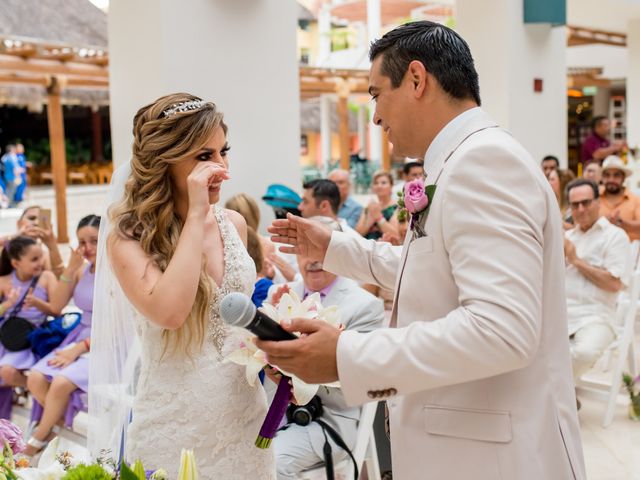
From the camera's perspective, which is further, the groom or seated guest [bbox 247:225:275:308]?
seated guest [bbox 247:225:275:308]

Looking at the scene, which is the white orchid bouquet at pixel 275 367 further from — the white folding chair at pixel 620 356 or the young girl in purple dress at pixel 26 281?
the white folding chair at pixel 620 356

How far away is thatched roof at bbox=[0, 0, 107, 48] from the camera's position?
13.5 metres

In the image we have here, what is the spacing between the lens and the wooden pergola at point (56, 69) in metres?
11.5

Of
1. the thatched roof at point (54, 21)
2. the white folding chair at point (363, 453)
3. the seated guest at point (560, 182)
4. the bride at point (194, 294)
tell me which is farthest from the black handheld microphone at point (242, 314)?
the thatched roof at point (54, 21)

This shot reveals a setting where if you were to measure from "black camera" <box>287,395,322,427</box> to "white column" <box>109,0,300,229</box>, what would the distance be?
2318mm

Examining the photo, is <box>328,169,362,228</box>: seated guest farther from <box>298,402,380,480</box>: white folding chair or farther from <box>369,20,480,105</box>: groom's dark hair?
<box>369,20,480,105</box>: groom's dark hair

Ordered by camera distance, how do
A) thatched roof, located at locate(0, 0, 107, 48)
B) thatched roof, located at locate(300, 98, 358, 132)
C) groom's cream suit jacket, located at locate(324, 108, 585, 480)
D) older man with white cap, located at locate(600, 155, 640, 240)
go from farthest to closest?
thatched roof, located at locate(300, 98, 358, 132) < thatched roof, located at locate(0, 0, 107, 48) < older man with white cap, located at locate(600, 155, 640, 240) < groom's cream suit jacket, located at locate(324, 108, 585, 480)

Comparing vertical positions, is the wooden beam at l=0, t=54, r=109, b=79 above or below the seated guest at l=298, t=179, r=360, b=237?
above

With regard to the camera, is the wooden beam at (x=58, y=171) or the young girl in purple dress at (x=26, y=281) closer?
the young girl in purple dress at (x=26, y=281)

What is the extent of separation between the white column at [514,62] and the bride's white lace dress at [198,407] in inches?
260

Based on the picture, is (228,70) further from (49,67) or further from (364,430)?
(49,67)

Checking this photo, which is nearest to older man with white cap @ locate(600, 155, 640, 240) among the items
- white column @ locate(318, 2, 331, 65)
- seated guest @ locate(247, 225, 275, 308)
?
seated guest @ locate(247, 225, 275, 308)

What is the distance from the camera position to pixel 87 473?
136 centimetres

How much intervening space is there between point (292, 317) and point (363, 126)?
33.8m
